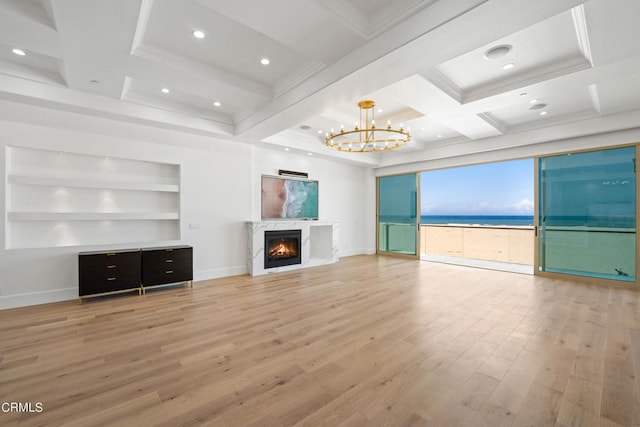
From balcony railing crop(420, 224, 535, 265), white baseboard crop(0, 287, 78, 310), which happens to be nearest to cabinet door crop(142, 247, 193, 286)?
white baseboard crop(0, 287, 78, 310)

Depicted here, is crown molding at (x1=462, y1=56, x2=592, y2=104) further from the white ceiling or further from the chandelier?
the chandelier

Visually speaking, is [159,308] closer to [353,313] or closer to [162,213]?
[162,213]

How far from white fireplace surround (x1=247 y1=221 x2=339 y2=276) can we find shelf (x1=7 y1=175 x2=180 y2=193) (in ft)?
5.96

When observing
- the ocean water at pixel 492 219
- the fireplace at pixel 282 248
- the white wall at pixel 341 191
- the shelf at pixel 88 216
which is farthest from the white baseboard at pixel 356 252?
the shelf at pixel 88 216

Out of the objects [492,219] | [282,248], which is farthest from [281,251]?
[492,219]

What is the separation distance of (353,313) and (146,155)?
14.8ft

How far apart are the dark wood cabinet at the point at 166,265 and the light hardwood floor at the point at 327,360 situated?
0.48 meters

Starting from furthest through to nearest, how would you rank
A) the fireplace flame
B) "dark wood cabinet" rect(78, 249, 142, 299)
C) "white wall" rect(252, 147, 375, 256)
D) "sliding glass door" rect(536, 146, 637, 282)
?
"white wall" rect(252, 147, 375, 256) < the fireplace flame < "sliding glass door" rect(536, 146, 637, 282) < "dark wood cabinet" rect(78, 249, 142, 299)

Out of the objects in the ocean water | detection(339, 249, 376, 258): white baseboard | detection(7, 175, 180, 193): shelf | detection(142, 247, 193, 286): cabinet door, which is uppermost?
detection(7, 175, 180, 193): shelf

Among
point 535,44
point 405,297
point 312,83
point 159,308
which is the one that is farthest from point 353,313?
point 535,44

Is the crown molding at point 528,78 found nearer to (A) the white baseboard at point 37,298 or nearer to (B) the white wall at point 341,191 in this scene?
(B) the white wall at point 341,191

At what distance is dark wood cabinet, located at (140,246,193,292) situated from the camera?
4.72 meters

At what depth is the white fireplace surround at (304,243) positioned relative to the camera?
6.01 m

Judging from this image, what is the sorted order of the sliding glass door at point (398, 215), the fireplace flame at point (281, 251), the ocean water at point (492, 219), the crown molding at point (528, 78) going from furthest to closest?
the ocean water at point (492, 219)
the sliding glass door at point (398, 215)
the fireplace flame at point (281, 251)
the crown molding at point (528, 78)
